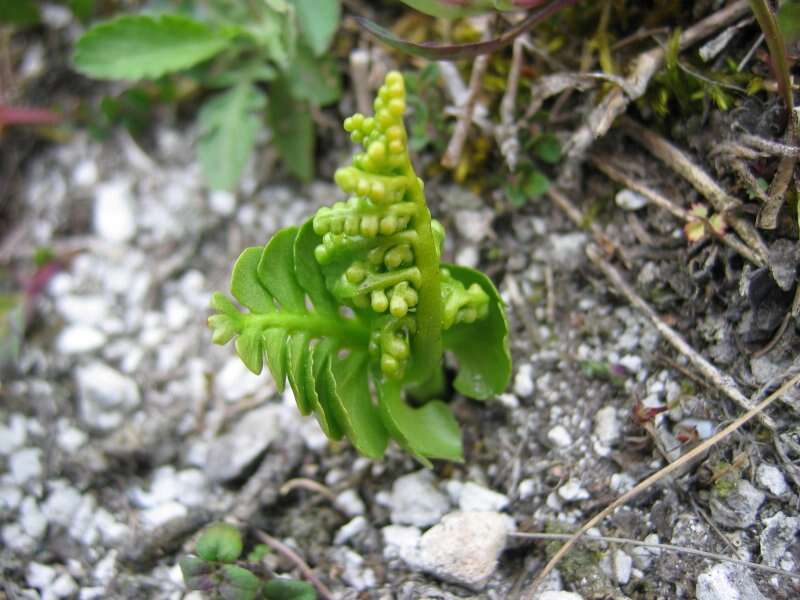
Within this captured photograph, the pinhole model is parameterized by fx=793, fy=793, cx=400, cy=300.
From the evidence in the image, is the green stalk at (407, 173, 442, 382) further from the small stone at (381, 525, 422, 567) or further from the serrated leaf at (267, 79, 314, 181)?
the serrated leaf at (267, 79, 314, 181)

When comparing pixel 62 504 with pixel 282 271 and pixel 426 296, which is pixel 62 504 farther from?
pixel 426 296

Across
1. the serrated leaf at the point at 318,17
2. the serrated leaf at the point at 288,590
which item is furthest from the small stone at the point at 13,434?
the serrated leaf at the point at 318,17

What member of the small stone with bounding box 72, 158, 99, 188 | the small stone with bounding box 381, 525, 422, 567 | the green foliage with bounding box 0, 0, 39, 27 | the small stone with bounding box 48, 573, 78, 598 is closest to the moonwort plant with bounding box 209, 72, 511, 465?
the small stone with bounding box 381, 525, 422, 567

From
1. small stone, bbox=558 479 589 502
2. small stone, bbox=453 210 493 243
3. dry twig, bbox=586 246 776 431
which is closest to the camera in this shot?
dry twig, bbox=586 246 776 431

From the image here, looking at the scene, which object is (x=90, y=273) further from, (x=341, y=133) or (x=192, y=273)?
(x=341, y=133)

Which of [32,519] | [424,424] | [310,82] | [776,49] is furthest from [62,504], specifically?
[776,49]

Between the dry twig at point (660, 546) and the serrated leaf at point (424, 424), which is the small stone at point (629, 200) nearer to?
the serrated leaf at point (424, 424)

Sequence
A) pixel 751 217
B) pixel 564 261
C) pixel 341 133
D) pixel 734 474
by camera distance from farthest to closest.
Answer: pixel 341 133 → pixel 564 261 → pixel 751 217 → pixel 734 474

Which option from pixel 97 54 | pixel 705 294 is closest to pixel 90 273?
pixel 97 54
